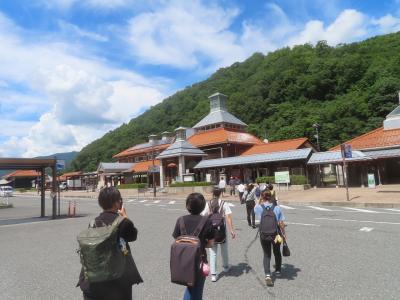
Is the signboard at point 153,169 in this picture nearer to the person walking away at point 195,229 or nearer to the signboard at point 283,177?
the signboard at point 283,177

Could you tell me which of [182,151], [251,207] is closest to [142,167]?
[182,151]

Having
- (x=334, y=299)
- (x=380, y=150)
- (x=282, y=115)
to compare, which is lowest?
(x=334, y=299)

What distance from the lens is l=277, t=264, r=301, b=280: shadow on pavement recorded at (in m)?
6.36

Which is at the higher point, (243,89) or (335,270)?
(243,89)

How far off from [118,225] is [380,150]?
112 feet

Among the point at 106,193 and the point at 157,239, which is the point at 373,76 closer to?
the point at 157,239

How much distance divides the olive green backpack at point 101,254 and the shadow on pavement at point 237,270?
383 centimetres

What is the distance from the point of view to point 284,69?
265ft

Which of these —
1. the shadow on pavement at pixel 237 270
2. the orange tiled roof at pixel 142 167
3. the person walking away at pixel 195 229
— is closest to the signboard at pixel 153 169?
the orange tiled roof at pixel 142 167

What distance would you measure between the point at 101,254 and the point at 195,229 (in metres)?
1.22

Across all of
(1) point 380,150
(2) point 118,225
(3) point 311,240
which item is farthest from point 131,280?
(1) point 380,150

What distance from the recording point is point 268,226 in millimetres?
6133

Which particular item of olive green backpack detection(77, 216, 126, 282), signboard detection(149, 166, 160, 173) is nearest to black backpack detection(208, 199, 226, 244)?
olive green backpack detection(77, 216, 126, 282)

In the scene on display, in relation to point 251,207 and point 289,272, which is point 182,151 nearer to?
point 251,207
